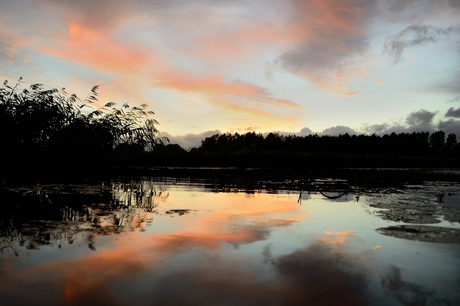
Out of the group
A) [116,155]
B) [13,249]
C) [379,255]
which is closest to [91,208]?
[13,249]

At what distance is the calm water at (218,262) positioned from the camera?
2.77m

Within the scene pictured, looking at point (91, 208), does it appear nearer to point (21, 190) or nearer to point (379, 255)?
point (21, 190)

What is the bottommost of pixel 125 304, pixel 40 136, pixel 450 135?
pixel 125 304

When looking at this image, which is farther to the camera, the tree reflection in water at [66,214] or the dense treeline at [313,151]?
the dense treeline at [313,151]

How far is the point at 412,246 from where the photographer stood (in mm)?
4262

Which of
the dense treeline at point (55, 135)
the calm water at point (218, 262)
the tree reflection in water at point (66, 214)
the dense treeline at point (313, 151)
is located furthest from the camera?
the dense treeline at point (313, 151)

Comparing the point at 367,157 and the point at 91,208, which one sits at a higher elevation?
the point at 367,157

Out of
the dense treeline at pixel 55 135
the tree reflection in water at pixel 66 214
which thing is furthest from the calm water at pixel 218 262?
the dense treeline at pixel 55 135

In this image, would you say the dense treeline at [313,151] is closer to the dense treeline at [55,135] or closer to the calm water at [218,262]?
the dense treeline at [55,135]

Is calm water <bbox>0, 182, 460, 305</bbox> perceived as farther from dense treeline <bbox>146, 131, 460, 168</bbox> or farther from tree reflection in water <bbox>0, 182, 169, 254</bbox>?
dense treeline <bbox>146, 131, 460, 168</bbox>

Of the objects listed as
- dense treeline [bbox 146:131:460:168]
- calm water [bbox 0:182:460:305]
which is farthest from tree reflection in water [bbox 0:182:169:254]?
dense treeline [bbox 146:131:460:168]

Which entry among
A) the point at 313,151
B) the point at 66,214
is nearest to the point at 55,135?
the point at 66,214

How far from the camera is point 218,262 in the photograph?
3.54m

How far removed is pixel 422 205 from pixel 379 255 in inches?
166
